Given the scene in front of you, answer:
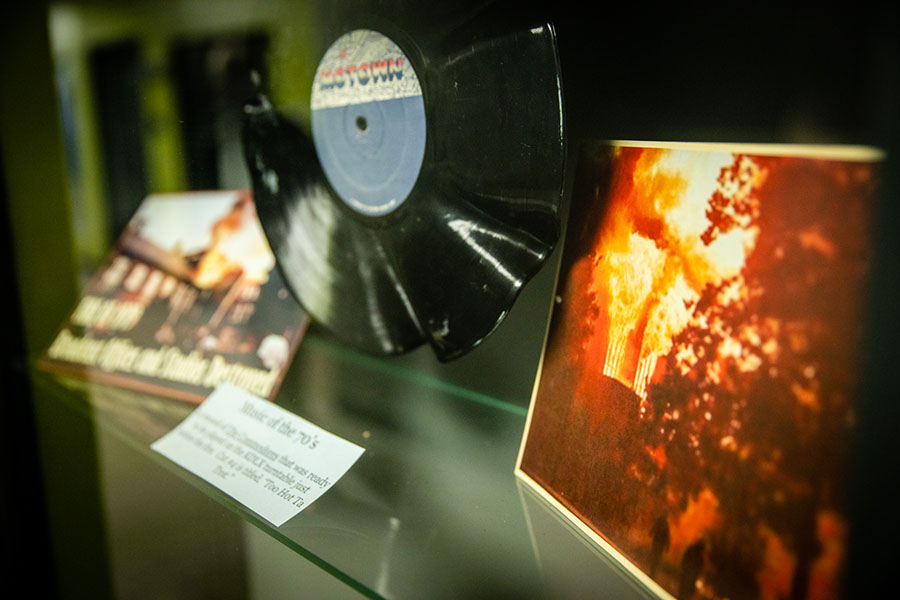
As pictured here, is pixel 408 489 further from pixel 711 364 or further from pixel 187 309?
pixel 187 309

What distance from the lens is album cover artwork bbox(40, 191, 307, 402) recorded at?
3.14 ft

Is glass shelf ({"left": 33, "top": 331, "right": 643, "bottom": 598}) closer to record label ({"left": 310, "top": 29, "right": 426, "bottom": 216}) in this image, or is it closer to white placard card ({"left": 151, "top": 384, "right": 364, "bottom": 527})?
white placard card ({"left": 151, "top": 384, "right": 364, "bottom": 527})

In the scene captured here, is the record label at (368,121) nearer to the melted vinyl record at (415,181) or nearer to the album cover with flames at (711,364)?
the melted vinyl record at (415,181)

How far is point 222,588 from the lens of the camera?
0.75 m

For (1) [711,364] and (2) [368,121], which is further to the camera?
(2) [368,121]

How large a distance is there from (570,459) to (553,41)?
1.21 feet

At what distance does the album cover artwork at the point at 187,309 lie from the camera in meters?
0.96

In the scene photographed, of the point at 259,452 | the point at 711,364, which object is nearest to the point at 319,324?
the point at 259,452

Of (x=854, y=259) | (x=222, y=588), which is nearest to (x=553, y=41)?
(x=854, y=259)

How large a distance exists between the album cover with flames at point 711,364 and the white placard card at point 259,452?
0.74 feet

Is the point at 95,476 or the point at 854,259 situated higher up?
the point at 854,259

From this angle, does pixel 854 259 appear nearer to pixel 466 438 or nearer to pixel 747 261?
pixel 747 261

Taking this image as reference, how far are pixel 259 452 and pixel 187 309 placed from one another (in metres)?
0.39

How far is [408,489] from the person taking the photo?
0.72 metres
